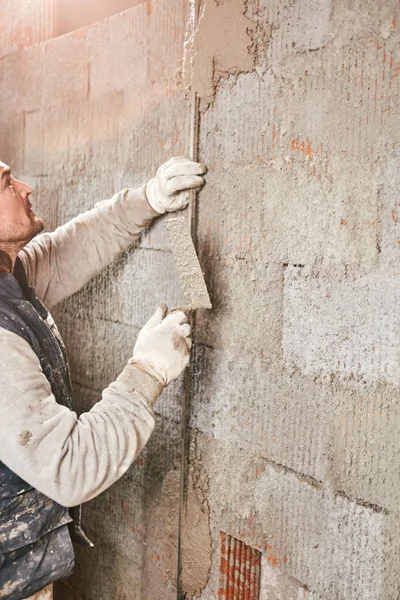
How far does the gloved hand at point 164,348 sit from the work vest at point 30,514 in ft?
1.02

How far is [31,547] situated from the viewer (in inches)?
70.0

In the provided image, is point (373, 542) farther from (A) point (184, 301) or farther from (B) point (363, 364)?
(A) point (184, 301)

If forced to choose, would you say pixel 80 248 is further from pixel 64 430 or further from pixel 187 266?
pixel 64 430

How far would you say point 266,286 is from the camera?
5.63ft

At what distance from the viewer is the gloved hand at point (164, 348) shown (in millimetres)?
1689

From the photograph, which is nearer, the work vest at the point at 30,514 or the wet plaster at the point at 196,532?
the work vest at the point at 30,514

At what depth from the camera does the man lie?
1.51 metres

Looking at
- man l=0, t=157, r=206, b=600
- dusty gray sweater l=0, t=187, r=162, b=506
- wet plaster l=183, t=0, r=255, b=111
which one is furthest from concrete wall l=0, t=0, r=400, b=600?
dusty gray sweater l=0, t=187, r=162, b=506

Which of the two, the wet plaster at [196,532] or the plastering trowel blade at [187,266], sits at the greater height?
the plastering trowel blade at [187,266]

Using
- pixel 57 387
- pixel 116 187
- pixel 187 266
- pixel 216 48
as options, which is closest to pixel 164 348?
pixel 187 266

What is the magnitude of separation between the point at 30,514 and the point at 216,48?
1.49m

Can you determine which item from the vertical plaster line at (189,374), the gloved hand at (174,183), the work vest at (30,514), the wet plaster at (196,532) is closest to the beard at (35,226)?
the work vest at (30,514)

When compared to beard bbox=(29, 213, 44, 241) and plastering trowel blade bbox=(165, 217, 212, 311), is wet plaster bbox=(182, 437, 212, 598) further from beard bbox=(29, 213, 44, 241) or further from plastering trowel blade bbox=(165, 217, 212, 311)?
beard bbox=(29, 213, 44, 241)

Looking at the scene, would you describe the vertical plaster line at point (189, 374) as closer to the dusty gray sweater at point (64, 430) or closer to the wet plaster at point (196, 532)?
the wet plaster at point (196, 532)
